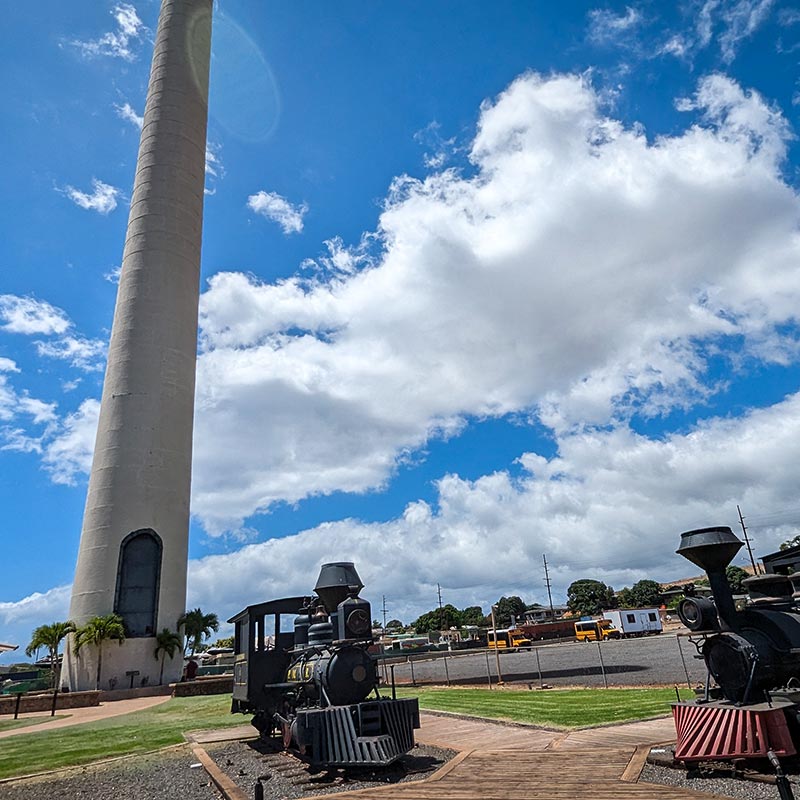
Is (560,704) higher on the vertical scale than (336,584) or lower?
lower

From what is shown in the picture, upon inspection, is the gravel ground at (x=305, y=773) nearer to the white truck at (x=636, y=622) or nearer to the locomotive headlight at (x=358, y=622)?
the locomotive headlight at (x=358, y=622)

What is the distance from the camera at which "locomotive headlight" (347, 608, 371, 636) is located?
1084cm

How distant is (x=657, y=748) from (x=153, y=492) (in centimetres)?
3017

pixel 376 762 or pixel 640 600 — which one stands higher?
pixel 640 600

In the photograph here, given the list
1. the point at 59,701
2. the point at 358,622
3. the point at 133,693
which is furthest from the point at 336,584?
the point at 133,693

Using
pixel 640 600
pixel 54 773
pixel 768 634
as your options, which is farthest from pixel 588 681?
pixel 640 600

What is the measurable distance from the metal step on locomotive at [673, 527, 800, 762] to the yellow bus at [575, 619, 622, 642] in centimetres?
5129

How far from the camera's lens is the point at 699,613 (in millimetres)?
8211

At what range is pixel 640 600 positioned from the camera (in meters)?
98.1

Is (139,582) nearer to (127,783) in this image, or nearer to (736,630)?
(127,783)

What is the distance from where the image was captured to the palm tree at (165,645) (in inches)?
1226

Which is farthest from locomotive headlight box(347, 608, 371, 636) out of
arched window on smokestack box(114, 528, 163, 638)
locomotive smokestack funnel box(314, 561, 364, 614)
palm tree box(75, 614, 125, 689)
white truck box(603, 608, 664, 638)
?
white truck box(603, 608, 664, 638)

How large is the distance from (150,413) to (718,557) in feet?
105

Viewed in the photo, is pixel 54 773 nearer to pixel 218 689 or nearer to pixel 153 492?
pixel 218 689
